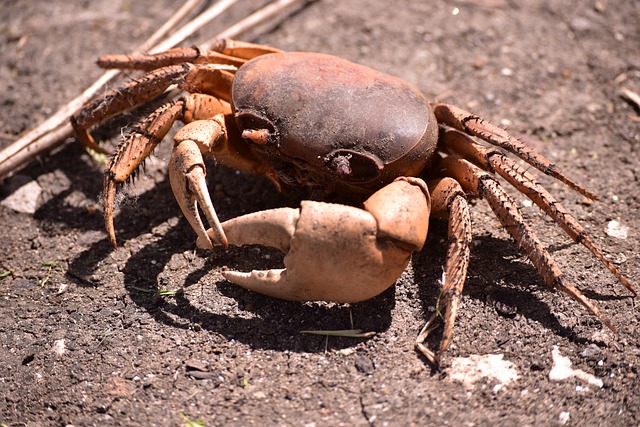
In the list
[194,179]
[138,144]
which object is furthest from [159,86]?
[194,179]

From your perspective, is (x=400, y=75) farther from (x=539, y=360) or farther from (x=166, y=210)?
(x=539, y=360)

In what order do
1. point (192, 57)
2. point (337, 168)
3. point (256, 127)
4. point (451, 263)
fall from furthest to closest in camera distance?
point (192, 57) → point (256, 127) → point (337, 168) → point (451, 263)

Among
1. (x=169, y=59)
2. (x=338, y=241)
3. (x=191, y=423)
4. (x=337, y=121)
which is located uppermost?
(x=169, y=59)

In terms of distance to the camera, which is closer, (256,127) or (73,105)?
(256,127)

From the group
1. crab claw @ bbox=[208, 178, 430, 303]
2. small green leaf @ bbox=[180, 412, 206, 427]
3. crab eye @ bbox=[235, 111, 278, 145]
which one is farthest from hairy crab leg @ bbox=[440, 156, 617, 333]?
small green leaf @ bbox=[180, 412, 206, 427]

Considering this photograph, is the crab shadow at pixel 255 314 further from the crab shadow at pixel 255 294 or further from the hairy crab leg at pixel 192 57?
the hairy crab leg at pixel 192 57

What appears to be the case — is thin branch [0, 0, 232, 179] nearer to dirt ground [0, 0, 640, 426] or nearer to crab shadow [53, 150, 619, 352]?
dirt ground [0, 0, 640, 426]

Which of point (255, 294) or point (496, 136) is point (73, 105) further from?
point (496, 136)

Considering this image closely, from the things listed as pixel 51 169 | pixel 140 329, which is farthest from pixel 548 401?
pixel 51 169
